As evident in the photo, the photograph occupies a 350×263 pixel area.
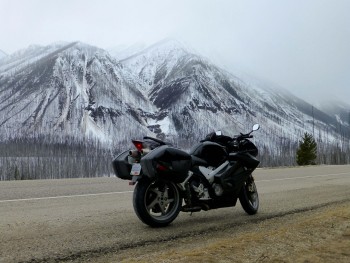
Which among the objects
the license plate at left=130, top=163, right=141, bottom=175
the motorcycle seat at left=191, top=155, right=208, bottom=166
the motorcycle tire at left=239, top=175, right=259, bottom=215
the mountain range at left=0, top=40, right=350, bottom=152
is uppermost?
the mountain range at left=0, top=40, right=350, bottom=152

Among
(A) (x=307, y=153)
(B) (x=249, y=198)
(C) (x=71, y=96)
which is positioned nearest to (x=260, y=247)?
(B) (x=249, y=198)

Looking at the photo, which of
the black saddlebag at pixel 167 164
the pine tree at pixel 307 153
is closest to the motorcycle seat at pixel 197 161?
the black saddlebag at pixel 167 164

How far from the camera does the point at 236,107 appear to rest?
18000 cm

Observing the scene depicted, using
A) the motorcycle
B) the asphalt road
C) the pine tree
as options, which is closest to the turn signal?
the motorcycle

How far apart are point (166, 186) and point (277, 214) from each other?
85.7 inches

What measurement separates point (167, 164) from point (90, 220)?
1469 millimetres

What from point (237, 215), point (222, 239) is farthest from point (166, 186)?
point (237, 215)

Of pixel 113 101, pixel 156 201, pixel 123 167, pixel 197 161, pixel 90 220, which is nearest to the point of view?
pixel 156 201

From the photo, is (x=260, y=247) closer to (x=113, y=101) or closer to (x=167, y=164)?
(x=167, y=164)

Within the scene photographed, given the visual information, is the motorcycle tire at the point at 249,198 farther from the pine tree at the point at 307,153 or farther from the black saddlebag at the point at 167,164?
the pine tree at the point at 307,153

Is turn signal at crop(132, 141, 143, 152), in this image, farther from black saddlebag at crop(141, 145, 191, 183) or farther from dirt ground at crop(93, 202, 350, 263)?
dirt ground at crop(93, 202, 350, 263)

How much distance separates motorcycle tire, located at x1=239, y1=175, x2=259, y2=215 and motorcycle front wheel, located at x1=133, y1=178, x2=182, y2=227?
139cm

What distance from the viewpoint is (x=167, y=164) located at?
219 inches

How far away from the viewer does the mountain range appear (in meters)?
144
